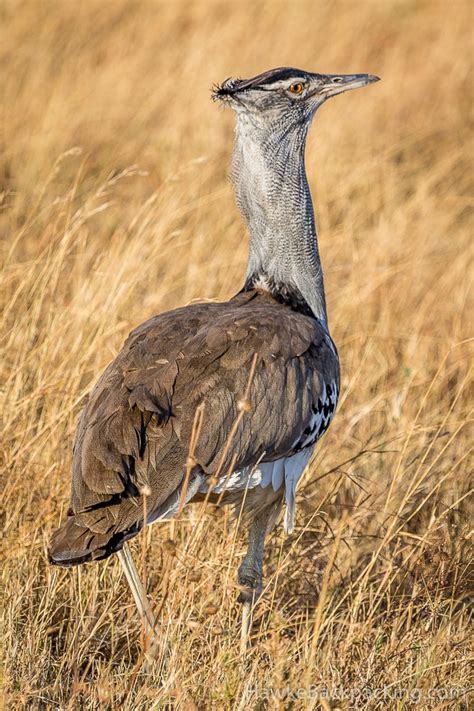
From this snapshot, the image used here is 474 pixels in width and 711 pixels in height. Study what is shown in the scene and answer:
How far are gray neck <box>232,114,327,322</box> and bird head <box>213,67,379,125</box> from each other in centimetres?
3

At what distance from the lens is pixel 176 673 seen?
→ 9.17 feet

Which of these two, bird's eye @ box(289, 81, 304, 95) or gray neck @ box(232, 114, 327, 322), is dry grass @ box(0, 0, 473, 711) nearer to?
gray neck @ box(232, 114, 327, 322)

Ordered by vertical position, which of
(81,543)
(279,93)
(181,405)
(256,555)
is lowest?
(256,555)

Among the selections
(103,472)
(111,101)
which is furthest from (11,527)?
(111,101)

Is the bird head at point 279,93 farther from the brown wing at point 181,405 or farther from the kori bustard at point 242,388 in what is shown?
the brown wing at point 181,405

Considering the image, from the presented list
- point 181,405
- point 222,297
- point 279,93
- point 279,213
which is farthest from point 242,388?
point 222,297

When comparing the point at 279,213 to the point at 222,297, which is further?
the point at 222,297

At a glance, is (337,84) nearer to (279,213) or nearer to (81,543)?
(279,213)

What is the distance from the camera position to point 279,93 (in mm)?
3691

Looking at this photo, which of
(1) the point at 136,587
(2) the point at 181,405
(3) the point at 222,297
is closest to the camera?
(2) the point at 181,405

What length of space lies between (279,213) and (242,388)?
83 centimetres

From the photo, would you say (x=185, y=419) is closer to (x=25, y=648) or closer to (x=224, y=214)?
(x=25, y=648)

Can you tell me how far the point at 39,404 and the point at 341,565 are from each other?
3.91 feet

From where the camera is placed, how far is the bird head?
3.68 metres
